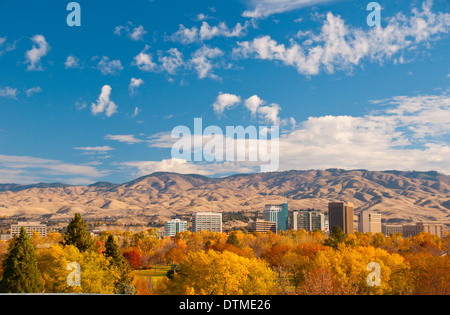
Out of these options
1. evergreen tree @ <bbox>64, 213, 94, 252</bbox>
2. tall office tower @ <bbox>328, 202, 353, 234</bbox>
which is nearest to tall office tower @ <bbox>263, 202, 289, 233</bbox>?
tall office tower @ <bbox>328, 202, 353, 234</bbox>

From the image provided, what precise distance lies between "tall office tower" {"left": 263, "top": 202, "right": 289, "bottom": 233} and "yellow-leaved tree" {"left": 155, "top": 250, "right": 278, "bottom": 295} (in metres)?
121

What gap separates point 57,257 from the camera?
82.9ft

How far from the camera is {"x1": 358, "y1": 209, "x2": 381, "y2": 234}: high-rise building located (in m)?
129

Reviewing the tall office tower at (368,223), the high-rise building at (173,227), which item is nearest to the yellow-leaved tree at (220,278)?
the high-rise building at (173,227)

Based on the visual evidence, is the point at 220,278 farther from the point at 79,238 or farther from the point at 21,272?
the point at 21,272

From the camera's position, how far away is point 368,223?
5187 inches

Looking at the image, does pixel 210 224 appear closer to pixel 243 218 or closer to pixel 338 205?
pixel 243 218

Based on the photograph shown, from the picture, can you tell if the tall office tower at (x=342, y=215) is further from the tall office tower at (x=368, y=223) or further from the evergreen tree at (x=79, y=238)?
the evergreen tree at (x=79, y=238)

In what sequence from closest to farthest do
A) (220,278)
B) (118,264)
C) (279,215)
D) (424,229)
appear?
(220,278) → (118,264) → (424,229) → (279,215)

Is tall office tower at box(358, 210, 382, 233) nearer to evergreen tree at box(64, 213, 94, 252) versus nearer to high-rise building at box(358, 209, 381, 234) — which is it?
high-rise building at box(358, 209, 381, 234)

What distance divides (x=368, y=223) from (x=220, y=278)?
119191mm

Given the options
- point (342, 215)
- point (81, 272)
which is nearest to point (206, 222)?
point (342, 215)

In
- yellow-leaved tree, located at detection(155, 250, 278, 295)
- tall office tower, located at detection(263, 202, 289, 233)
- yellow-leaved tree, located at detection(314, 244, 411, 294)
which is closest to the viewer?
yellow-leaved tree, located at detection(155, 250, 278, 295)
